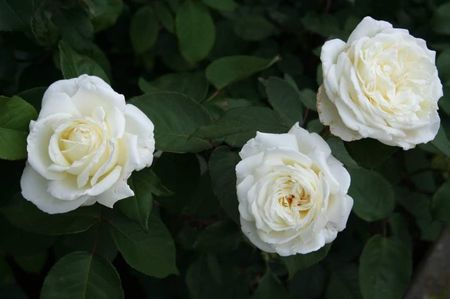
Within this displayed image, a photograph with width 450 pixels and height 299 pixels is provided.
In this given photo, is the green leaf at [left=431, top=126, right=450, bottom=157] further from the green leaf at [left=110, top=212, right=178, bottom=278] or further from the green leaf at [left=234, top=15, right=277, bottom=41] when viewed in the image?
the green leaf at [left=234, top=15, right=277, bottom=41]

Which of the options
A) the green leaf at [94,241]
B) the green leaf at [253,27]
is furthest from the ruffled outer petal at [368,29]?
the green leaf at [253,27]

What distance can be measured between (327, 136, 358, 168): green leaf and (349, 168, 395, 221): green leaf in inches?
4.2

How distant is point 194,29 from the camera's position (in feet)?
4.21

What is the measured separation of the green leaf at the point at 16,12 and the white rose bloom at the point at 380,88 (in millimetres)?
465

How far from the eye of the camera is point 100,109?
694mm

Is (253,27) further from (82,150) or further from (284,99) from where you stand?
(82,150)

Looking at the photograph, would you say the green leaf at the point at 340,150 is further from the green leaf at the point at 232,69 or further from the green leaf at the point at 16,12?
the green leaf at the point at 16,12

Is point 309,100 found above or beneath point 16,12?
beneath

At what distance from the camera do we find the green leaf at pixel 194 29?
4.17ft

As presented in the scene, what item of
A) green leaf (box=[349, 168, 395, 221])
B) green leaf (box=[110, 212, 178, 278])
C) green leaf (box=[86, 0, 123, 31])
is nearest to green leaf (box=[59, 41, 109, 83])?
green leaf (box=[86, 0, 123, 31])

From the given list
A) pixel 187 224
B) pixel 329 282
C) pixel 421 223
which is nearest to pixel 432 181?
pixel 421 223

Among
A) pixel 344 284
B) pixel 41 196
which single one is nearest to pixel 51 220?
pixel 41 196

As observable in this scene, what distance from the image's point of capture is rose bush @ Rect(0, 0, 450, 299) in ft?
2.28

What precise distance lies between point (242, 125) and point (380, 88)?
197 millimetres
